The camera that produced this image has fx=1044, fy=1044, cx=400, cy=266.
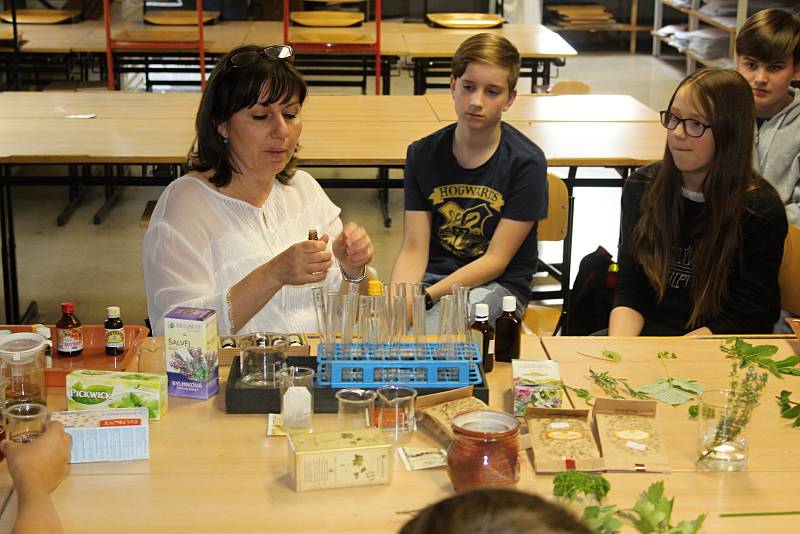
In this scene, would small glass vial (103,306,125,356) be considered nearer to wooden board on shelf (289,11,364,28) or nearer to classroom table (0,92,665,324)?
classroom table (0,92,665,324)

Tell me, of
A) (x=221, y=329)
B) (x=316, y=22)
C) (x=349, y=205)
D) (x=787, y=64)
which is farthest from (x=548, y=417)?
(x=316, y=22)

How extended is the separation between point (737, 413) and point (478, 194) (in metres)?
1.48

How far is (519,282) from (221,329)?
1130mm

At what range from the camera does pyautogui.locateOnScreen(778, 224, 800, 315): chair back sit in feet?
9.86

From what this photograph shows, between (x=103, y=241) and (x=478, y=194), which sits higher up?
(x=478, y=194)

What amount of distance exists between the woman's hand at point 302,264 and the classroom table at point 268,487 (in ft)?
1.29

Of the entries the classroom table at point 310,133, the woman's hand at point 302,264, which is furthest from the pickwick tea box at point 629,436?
the classroom table at point 310,133

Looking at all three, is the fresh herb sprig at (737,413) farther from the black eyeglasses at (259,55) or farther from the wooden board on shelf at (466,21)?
the wooden board on shelf at (466,21)

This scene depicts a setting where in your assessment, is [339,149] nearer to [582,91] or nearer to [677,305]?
[677,305]

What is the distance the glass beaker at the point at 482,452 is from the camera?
171cm

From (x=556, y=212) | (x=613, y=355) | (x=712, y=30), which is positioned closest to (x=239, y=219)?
(x=613, y=355)

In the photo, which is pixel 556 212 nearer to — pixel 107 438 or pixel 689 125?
pixel 689 125

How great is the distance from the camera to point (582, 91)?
575 cm

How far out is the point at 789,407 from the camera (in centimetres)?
207
